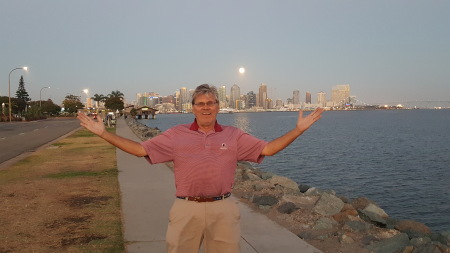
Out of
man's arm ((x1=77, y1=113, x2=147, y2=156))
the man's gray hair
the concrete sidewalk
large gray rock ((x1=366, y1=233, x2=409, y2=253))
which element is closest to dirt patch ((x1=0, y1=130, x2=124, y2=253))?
the concrete sidewalk

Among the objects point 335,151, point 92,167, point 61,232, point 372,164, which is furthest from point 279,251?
→ point 335,151

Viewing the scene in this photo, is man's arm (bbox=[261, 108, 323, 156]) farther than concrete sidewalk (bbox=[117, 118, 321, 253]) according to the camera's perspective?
No

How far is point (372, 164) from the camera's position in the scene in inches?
1171

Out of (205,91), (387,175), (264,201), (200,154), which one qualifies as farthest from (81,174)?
(387,175)

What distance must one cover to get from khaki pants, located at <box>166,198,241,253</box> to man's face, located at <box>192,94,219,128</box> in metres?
0.62

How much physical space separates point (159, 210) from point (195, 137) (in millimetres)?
4848

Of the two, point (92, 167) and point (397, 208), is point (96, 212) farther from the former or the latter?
point (397, 208)

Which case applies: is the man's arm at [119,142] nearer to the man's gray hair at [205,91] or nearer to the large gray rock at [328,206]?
the man's gray hair at [205,91]

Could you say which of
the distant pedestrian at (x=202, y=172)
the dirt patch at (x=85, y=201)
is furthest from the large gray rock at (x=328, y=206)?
the distant pedestrian at (x=202, y=172)

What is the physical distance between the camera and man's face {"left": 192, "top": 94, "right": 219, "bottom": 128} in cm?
356

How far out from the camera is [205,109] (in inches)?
141

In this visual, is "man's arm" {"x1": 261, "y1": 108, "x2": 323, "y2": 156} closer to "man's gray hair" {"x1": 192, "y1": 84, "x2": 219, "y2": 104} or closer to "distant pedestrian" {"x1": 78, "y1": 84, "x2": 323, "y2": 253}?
"distant pedestrian" {"x1": 78, "y1": 84, "x2": 323, "y2": 253}

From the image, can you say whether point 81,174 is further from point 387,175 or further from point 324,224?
point 387,175

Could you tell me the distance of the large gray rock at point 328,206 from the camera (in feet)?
27.9
